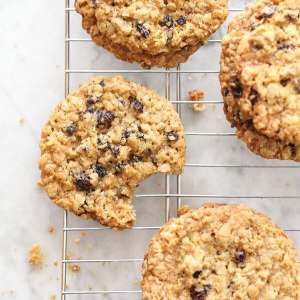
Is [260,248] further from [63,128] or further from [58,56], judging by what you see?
[58,56]

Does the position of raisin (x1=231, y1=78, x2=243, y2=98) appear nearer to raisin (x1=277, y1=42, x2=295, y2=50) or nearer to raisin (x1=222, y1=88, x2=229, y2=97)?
raisin (x1=222, y1=88, x2=229, y2=97)

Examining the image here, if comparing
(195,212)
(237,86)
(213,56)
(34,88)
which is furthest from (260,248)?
(34,88)

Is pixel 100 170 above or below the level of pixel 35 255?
above

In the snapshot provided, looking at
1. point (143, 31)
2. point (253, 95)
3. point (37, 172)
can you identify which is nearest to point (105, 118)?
point (143, 31)

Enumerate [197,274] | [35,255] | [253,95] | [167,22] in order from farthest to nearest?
[35,255] → [167,22] → [197,274] → [253,95]

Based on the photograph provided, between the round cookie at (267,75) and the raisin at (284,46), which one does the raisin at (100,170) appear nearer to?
the round cookie at (267,75)

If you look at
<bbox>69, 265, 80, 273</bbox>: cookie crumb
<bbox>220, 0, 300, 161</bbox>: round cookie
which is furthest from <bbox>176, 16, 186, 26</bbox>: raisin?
<bbox>69, 265, 80, 273</bbox>: cookie crumb

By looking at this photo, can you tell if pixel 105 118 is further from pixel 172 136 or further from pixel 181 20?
pixel 181 20

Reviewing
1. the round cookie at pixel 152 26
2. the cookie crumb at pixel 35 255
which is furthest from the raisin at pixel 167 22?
the cookie crumb at pixel 35 255
